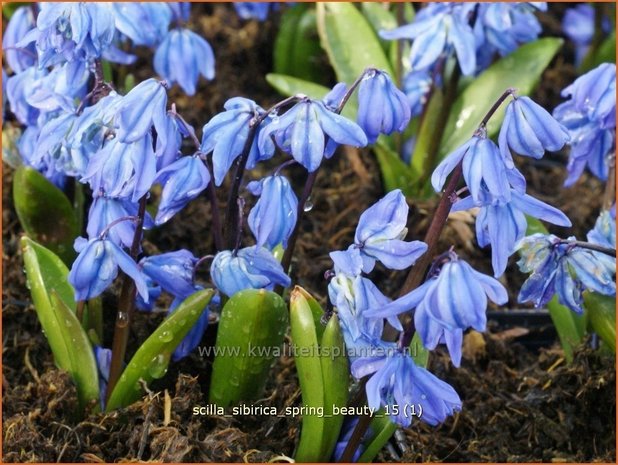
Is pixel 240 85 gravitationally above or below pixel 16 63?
below

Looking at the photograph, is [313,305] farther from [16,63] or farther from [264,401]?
[16,63]

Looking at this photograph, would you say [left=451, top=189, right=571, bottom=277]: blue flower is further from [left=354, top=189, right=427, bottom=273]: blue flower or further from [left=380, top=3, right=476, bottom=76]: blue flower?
[left=380, top=3, right=476, bottom=76]: blue flower

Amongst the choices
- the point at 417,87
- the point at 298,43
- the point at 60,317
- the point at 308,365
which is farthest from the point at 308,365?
the point at 298,43

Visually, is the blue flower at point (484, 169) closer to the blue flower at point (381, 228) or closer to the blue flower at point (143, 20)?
the blue flower at point (381, 228)

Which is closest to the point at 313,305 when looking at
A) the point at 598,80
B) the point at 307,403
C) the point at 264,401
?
the point at 307,403

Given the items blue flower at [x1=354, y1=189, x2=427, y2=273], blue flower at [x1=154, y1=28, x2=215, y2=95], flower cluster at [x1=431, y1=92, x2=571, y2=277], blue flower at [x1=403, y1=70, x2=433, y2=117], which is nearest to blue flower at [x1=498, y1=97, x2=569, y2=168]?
flower cluster at [x1=431, y1=92, x2=571, y2=277]

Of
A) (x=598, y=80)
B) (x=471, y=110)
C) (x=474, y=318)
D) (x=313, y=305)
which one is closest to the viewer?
(x=474, y=318)
